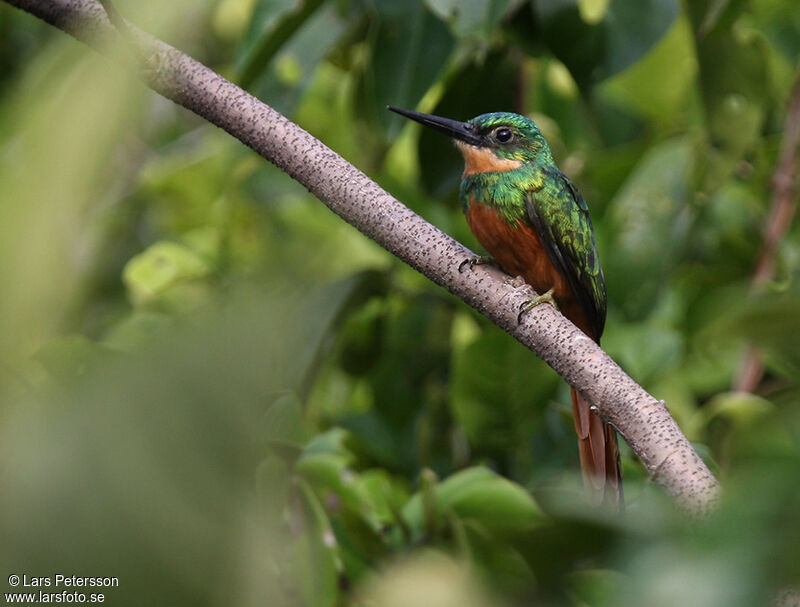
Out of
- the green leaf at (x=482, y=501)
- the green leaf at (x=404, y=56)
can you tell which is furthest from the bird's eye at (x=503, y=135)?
the green leaf at (x=482, y=501)

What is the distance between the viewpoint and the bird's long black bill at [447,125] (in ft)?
5.84

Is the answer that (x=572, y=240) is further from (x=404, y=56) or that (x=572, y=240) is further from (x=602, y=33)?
(x=404, y=56)

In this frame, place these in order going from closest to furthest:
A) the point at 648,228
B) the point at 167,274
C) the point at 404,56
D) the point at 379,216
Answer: the point at 379,216
the point at 404,56
the point at 648,228
the point at 167,274

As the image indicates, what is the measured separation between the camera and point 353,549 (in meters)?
1.46

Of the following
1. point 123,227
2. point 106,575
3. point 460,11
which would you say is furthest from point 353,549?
point 123,227

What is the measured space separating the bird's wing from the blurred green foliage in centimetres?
5

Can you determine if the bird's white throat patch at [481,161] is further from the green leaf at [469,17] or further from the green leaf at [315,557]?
the green leaf at [315,557]

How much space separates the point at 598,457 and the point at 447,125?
761 mm

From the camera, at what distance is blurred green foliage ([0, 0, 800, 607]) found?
0.35 meters

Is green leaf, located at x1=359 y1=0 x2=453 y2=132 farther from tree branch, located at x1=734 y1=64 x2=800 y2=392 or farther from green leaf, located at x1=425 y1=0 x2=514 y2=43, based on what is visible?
tree branch, located at x1=734 y1=64 x2=800 y2=392

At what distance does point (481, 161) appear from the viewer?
7.14 feet

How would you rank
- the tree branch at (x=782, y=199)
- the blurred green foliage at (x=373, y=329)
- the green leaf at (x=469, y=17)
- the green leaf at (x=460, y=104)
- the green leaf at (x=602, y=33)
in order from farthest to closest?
the tree branch at (x=782, y=199), the green leaf at (x=460, y=104), the green leaf at (x=602, y=33), the green leaf at (x=469, y=17), the blurred green foliage at (x=373, y=329)

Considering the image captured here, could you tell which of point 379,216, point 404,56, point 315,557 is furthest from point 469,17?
point 315,557

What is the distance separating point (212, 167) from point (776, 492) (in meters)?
2.78
